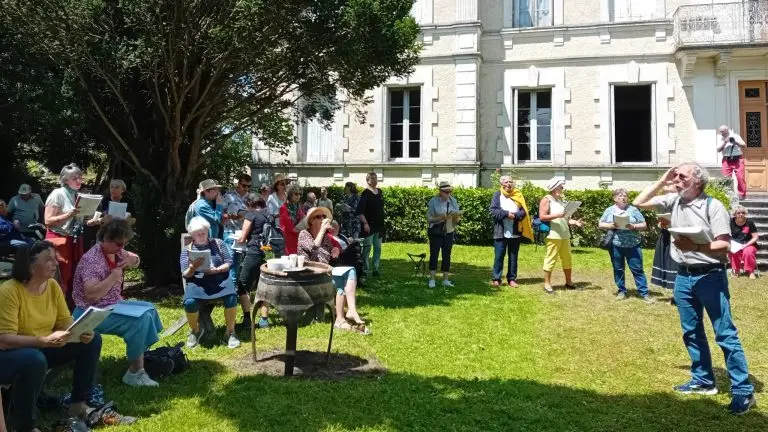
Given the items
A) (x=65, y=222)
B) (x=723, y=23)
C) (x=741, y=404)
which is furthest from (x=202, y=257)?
(x=723, y=23)

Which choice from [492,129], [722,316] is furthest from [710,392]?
[492,129]

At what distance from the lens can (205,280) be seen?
577cm

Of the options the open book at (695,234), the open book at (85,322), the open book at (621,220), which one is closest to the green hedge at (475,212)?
the open book at (621,220)

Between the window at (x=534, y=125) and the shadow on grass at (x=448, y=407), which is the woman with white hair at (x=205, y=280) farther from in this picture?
the window at (x=534, y=125)

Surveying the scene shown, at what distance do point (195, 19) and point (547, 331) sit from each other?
19.8ft

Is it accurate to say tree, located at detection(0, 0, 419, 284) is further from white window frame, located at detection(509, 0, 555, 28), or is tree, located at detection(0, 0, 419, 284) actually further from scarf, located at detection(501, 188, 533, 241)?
white window frame, located at detection(509, 0, 555, 28)

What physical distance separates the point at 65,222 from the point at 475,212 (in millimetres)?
10139

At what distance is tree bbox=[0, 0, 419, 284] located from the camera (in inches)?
278

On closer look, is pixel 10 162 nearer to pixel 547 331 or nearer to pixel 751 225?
pixel 547 331

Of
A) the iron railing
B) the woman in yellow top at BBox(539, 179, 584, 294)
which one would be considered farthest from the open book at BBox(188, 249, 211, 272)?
the iron railing

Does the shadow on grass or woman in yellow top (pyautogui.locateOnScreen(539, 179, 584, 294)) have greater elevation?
woman in yellow top (pyautogui.locateOnScreen(539, 179, 584, 294))

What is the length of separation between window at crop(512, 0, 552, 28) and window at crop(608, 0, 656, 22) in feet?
5.56

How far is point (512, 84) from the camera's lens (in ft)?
53.0

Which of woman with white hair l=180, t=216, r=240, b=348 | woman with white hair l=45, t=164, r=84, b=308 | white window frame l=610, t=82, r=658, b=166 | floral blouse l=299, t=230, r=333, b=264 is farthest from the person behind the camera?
white window frame l=610, t=82, r=658, b=166
